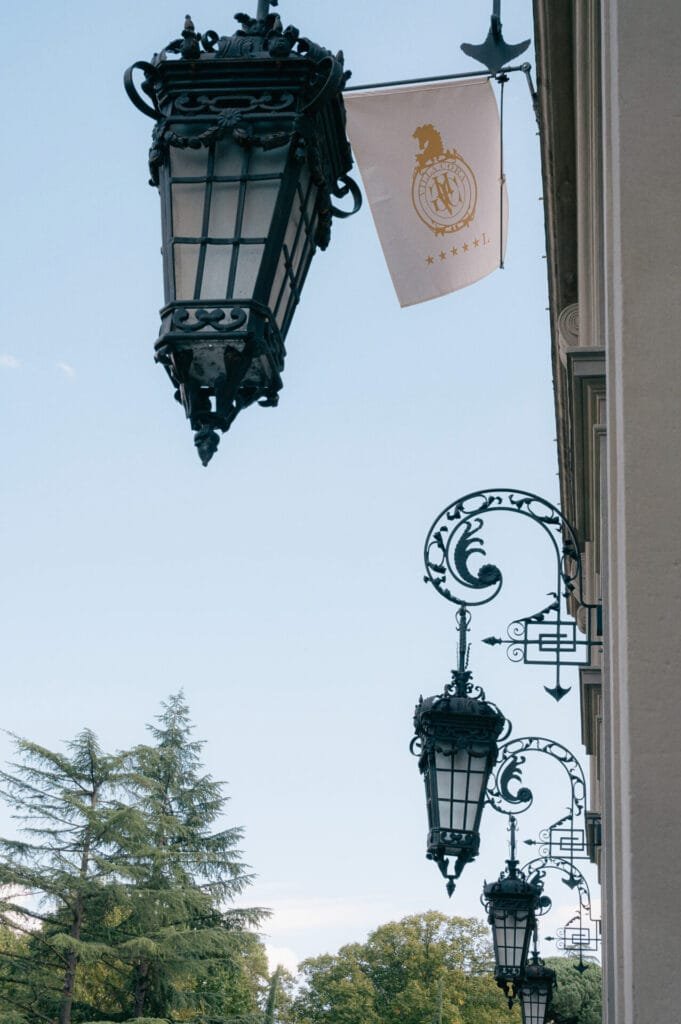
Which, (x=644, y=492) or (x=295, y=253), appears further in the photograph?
(x=295, y=253)

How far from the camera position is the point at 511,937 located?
47.6 feet

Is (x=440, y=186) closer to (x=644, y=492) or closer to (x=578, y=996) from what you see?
(x=644, y=492)

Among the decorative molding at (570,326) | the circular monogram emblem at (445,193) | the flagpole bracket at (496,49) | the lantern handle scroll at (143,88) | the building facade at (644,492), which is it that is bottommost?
the building facade at (644,492)

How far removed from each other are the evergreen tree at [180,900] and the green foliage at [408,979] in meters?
20.4

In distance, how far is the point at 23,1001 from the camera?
43062mm

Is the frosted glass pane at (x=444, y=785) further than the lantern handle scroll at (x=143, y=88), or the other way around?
the frosted glass pane at (x=444, y=785)

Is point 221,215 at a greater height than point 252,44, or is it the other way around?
point 252,44

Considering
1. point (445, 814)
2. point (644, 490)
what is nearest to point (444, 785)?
point (445, 814)

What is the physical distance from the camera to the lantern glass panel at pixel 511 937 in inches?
566

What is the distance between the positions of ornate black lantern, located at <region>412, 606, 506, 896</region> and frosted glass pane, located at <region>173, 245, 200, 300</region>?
5.16 meters

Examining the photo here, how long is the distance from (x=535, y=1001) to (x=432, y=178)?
1228cm

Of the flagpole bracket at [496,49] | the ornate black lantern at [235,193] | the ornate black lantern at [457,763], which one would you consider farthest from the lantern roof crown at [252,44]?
the ornate black lantern at [457,763]

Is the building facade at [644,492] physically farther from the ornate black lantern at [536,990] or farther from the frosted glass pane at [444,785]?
the ornate black lantern at [536,990]

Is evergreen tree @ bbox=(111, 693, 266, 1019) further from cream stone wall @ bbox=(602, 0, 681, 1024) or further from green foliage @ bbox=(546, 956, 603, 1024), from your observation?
cream stone wall @ bbox=(602, 0, 681, 1024)
